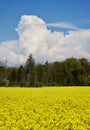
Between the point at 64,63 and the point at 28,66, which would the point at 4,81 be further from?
the point at 64,63

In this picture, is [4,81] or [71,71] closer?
[4,81]

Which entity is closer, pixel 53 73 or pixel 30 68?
pixel 30 68

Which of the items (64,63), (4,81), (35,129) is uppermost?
(64,63)

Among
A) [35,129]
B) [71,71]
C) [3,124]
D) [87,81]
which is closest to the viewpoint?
[35,129]

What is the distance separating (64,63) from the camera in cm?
12250

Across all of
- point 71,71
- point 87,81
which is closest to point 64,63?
point 71,71

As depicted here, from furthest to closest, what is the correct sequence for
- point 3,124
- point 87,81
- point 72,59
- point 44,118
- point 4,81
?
point 72,59 < point 87,81 < point 4,81 < point 44,118 < point 3,124

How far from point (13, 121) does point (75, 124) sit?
2.02 meters

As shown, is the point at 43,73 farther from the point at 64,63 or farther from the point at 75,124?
the point at 75,124

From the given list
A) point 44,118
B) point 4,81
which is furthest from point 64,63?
point 44,118

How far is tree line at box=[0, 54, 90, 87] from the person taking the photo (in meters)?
106

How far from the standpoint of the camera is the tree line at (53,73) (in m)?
106

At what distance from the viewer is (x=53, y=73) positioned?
123188mm

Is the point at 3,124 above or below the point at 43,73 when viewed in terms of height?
below
